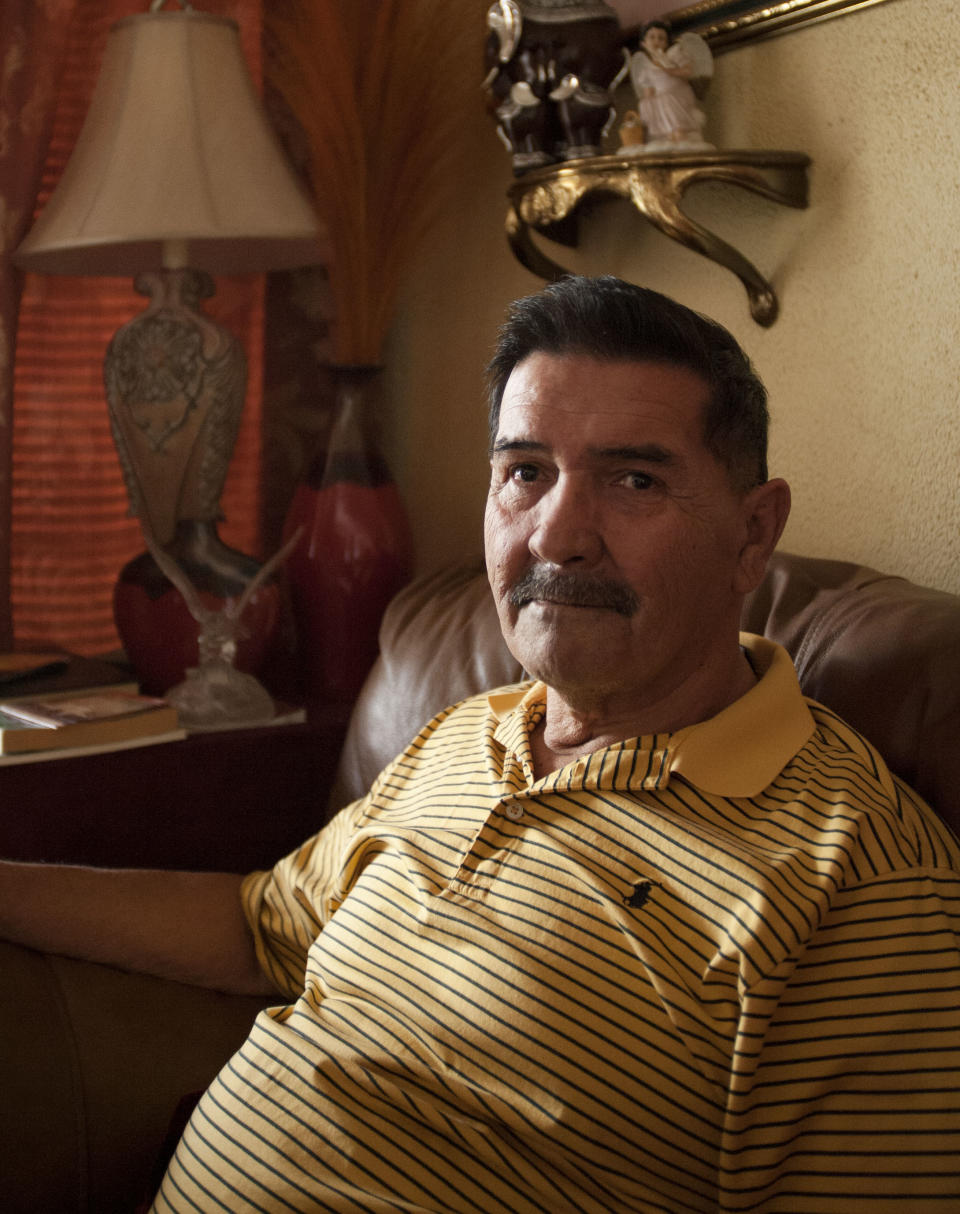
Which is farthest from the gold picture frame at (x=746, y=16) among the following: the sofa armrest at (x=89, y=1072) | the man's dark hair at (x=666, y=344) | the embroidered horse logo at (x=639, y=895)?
the sofa armrest at (x=89, y=1072)

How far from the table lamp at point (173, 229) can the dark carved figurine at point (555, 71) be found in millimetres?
441

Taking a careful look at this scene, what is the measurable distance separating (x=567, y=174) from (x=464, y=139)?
0.64 metres

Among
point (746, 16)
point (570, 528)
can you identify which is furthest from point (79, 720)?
point (746, 16)

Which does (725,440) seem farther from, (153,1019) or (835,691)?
(153,1019)

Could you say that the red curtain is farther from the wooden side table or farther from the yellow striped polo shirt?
the yellow striped polo shirt

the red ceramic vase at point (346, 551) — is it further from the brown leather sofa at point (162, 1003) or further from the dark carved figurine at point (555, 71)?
the brown leather sofa at point (162, 1003)

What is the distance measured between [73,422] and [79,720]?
0.77 m

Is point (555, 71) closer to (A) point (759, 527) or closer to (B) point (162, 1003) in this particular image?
(A) point (759, 527)

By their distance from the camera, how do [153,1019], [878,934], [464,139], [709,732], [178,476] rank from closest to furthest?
[878,934], [709,732], [153,1019], [178,476], [464,139]

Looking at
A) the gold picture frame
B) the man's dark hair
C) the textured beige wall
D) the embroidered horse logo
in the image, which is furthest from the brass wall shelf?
the embroidered horse logo

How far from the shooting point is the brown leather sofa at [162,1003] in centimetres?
106

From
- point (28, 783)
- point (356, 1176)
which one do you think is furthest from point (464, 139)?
point (356, 1176)

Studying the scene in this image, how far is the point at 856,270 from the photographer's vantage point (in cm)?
145

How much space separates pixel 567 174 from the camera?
5.15 feet
